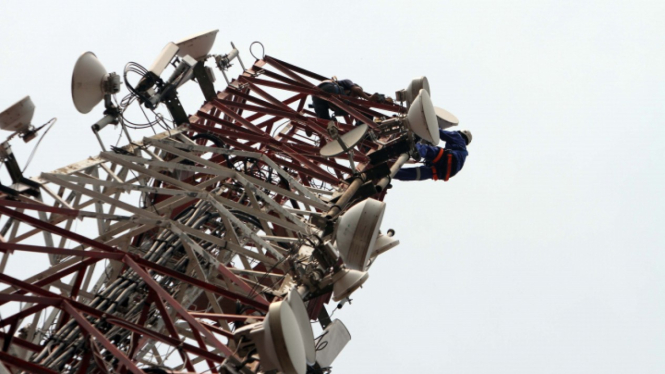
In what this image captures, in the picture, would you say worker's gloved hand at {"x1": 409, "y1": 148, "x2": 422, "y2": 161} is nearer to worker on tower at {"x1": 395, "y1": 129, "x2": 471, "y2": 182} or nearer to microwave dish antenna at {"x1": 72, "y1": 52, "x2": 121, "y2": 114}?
worker on tower at {"x1": 395, "y1": 129, "x2": 471, "y2": 182}

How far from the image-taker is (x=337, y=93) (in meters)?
22.0

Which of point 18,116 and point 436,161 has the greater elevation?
point 18,116

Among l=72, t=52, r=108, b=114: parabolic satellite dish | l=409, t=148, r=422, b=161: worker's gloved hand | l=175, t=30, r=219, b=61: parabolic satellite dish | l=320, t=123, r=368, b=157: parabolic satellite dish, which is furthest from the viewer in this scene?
l=175, t=30, r=219, b=61: parabolic satellite dish

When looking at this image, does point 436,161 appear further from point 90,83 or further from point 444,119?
point 90,83

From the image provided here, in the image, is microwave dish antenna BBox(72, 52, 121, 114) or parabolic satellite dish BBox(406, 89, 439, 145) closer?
microwave dish antenna BBox(72, 52, 121, 114)

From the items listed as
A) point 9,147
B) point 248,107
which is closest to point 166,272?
point 9,147

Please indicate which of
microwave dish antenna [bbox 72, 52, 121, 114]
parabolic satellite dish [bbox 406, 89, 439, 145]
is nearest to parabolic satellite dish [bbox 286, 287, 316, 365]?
microwave dish antenna [bbox 72, 52, 121, 114]

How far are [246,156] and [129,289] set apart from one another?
3834 millimetres

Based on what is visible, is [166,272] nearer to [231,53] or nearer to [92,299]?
[92,299]

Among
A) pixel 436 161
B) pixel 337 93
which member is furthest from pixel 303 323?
pixel 337 93

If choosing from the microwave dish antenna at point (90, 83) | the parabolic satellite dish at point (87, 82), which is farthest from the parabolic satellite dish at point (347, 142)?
the parabolic satellite dish at point (87, 82)

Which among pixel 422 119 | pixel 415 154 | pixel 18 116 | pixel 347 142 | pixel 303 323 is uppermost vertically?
pixel 18 116

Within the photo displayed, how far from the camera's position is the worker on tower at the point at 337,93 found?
21.9 m

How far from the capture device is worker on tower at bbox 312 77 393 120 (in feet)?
72.0
